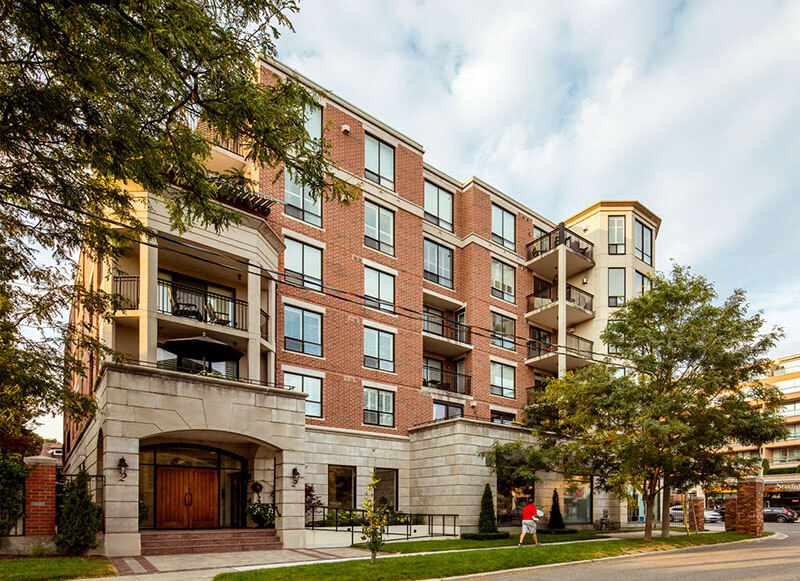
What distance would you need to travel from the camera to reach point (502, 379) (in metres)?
→ 32.2

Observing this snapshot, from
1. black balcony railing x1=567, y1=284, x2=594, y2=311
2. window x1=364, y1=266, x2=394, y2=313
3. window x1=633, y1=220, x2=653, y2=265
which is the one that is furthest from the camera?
window x1=633, y1=220, x2=653, y2=265

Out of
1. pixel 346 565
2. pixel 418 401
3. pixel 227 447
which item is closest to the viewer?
pixel 346 565

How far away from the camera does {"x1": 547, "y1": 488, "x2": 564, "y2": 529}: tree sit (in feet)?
85.1

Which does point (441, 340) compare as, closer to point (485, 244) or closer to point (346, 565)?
point (485, 244)

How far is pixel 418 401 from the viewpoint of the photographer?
1110 inches

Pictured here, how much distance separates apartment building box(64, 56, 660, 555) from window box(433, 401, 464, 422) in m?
0.11

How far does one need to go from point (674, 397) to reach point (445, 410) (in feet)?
39.3

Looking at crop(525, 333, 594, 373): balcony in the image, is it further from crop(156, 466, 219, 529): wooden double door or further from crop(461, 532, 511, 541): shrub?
crop(156, 466, 219, 529): wooden double door

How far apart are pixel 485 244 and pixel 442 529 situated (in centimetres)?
1496

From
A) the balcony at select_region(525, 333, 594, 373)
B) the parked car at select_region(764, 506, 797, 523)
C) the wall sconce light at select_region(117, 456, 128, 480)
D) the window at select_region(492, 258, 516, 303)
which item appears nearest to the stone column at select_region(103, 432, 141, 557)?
the wall sconce light at select_region(117, 456, 128, 480)

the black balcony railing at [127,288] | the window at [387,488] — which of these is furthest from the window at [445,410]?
the black balcony railing at [127,288]

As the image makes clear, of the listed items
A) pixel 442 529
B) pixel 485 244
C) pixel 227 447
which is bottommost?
pixel 442 529

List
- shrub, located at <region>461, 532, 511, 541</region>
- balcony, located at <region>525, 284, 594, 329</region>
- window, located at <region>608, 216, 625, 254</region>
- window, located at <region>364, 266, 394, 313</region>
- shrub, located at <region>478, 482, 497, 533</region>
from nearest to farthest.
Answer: shrub, located at <region>461, 532, 511, 541</region> → shrub, located at <region>478, 482, 497, 533</region> → window, located at <region>364, 266, 394, 313</region> → balcony, located at <region>525, 284, 594, 329</region> → window, located at <region>608, 216, 625, 254</region>

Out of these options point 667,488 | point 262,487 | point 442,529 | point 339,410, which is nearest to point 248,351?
point 262,487
